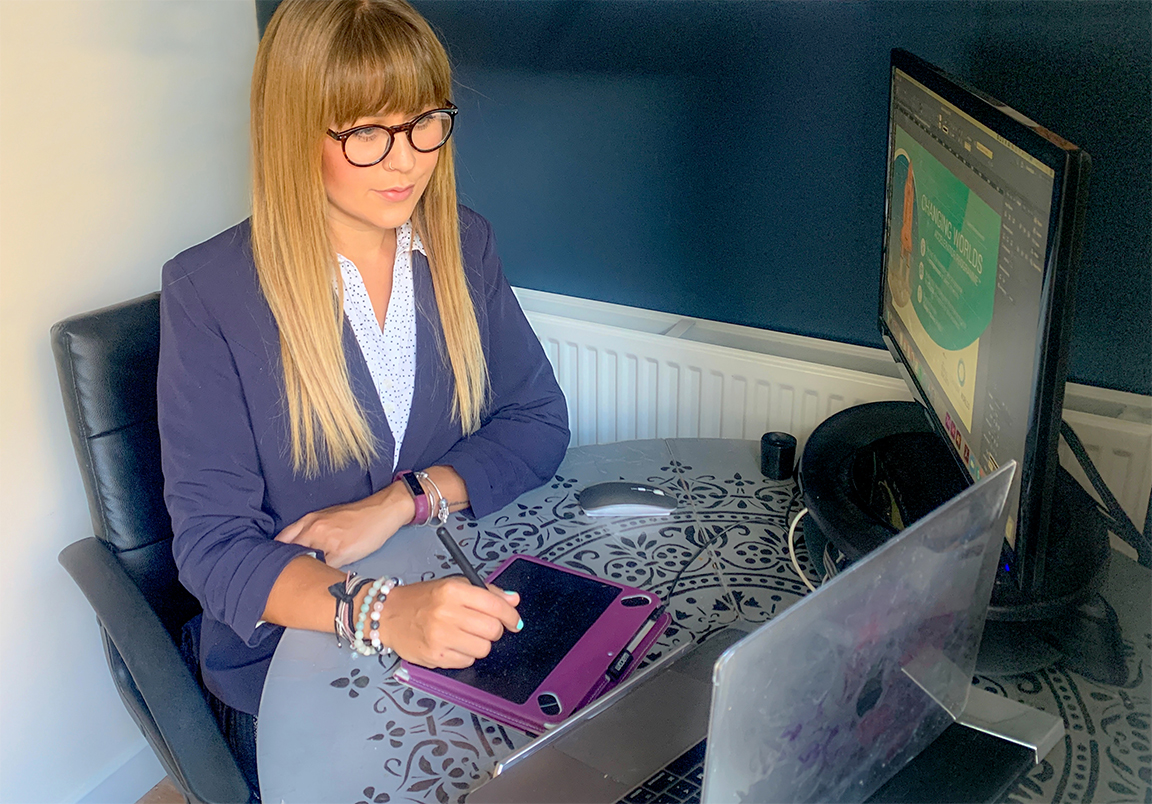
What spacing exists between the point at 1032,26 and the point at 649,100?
649 millimetres

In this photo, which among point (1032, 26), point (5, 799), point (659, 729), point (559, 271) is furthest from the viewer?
point (559, 271)

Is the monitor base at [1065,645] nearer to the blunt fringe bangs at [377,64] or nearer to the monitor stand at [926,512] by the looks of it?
the monitor stand at [926,512]

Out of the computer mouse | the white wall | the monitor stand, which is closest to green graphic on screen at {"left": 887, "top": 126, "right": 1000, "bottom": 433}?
the monitor stand

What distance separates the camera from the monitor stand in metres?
0.97

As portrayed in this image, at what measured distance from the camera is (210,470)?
121 centimetres

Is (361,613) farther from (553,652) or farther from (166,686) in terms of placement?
(166,686)

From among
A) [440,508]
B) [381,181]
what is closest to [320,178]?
[381,181]

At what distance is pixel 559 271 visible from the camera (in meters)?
2.01

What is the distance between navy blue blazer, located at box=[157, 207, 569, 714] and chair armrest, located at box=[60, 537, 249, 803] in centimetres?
6

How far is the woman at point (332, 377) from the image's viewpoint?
114 cm

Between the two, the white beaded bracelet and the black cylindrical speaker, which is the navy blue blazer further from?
the black cylindrical speaker

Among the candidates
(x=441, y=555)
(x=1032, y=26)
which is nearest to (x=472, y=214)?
(x=441, y=555)

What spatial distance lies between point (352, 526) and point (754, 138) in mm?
979

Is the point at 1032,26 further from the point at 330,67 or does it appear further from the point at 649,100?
the point at 330,67
